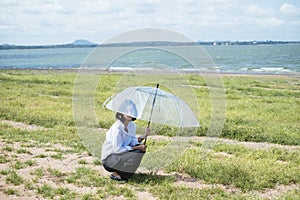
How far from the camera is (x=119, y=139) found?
22.1 feet

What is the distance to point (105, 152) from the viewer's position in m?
7.00

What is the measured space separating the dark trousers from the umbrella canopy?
69cm

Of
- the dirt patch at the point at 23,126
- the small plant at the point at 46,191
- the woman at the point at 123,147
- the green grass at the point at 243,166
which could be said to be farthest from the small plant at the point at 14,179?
the dirt patch at the point at 23,126

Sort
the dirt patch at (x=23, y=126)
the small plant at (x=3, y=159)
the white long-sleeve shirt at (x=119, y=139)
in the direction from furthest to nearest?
the dirt patch at (x=23, y=126)
the small plant at (x=3, y=159)
the white long-sleeve shirt at (x=119, y=139)

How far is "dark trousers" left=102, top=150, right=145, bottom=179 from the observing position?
22.4 ft

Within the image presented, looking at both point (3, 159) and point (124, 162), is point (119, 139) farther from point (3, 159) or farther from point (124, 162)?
point (3, 159)

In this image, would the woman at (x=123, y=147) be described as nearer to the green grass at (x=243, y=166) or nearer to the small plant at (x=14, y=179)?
the green grass at (x=243, y=166)

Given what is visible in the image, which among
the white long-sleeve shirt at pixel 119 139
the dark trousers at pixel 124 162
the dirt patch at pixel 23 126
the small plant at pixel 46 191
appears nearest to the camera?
the small plant at pixel 46 191

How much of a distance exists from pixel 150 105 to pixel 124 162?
1133mm

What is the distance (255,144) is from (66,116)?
6517 mm

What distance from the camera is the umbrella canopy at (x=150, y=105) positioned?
6684mm

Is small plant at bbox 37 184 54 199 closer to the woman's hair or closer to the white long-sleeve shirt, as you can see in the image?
the white long-sleeve shirt

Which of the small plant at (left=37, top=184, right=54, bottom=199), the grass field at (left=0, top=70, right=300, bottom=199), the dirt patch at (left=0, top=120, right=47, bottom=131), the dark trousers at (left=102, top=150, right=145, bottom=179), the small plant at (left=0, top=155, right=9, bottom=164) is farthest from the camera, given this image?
the dirt patch at (left=0, top=120, right=47, bottom=131)

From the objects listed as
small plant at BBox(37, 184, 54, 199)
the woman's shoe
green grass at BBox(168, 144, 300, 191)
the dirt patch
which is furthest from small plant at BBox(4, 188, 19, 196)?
the dirt patch
